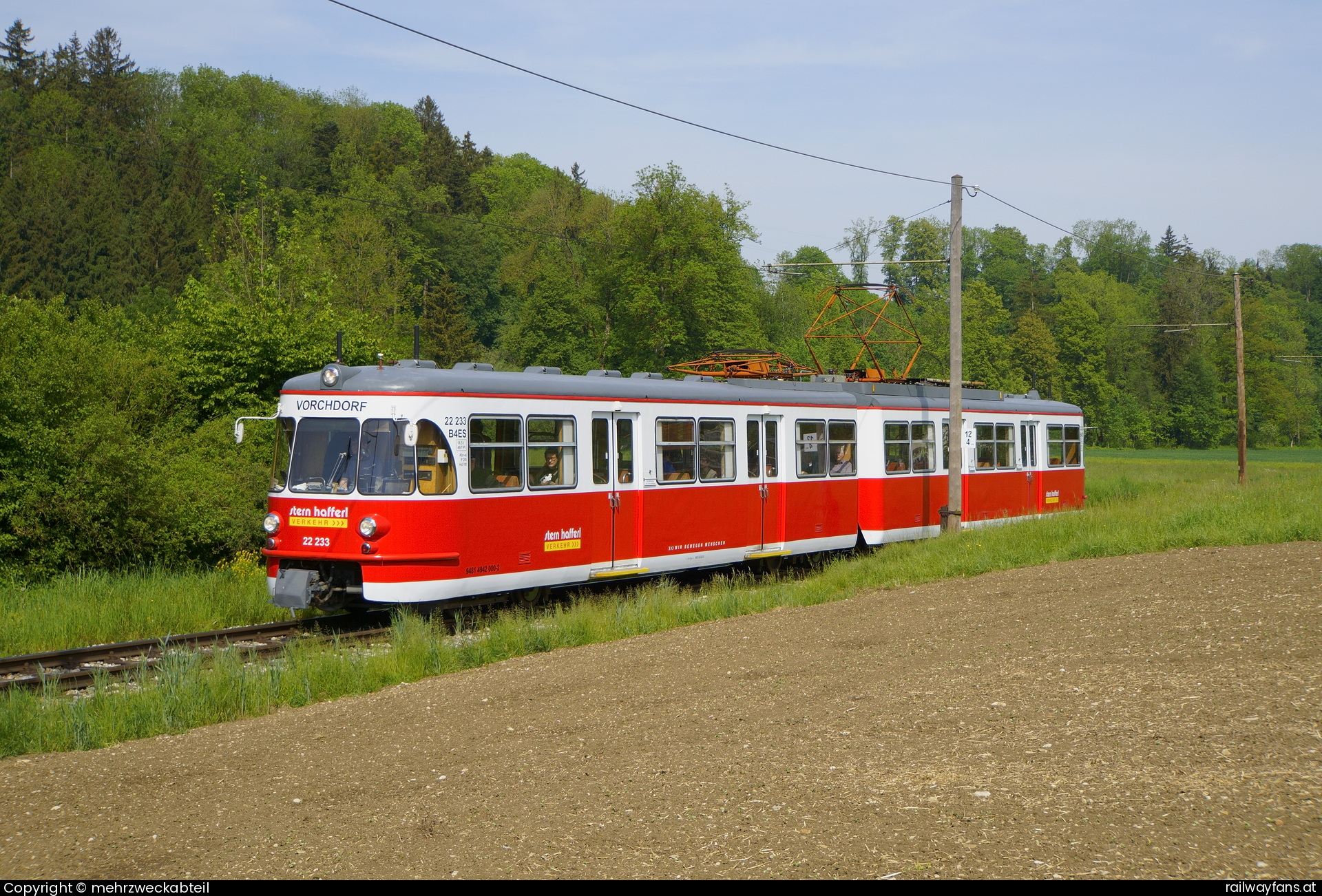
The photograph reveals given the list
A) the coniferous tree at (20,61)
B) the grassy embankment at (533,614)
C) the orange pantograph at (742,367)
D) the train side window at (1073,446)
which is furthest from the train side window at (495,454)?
the coniferous tree at (20,61)

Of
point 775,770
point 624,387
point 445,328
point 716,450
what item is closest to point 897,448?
point 716,450

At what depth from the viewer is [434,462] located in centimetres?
1245

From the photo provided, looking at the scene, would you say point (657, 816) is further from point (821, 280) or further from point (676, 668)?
point (821, 280)

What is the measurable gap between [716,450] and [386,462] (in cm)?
566

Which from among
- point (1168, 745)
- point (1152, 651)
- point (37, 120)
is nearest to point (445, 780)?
point (1168, 745)

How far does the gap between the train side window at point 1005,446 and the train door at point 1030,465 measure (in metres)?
0.43

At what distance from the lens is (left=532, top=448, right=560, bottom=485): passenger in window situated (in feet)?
44.5

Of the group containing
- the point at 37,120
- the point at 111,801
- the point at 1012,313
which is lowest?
the point at 111,801

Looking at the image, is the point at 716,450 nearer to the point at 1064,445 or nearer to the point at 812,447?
the point at 812,447

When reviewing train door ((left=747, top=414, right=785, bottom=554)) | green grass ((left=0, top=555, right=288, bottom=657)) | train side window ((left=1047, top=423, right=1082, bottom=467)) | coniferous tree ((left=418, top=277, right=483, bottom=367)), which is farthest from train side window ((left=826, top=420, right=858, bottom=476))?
coniferous tree ((left=418, top=277, right=483, bottom=367))

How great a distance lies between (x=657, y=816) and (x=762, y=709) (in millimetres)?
2417

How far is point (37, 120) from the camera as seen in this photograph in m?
72.4

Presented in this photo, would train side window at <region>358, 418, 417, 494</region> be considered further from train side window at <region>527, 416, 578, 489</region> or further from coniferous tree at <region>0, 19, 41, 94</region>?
coniferous tree at <region>0, 19, 41, 94</region>
